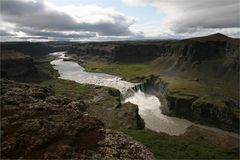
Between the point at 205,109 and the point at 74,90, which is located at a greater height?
the point at 74,90

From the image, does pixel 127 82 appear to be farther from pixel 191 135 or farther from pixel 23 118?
pixel 23 118

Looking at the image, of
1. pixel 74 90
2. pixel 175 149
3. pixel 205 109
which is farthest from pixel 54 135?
pixel 74 90

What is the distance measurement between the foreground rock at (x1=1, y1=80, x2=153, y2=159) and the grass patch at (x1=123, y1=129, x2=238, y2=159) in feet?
57.4

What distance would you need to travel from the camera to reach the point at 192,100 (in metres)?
87.9

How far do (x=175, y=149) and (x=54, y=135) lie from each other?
27051mm

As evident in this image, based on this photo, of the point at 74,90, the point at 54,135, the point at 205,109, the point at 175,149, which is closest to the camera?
the point at 54,135

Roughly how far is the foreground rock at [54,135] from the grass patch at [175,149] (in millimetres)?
17487

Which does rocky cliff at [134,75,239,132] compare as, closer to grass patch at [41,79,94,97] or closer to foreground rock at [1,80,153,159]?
grass patch at [41,79,94,97]

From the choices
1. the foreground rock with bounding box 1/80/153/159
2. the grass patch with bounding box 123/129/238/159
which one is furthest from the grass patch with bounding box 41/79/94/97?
the foreground rock with bounding box 1/80/153/159

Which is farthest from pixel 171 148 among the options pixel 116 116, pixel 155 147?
pixel 116 116

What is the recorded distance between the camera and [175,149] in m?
43.5

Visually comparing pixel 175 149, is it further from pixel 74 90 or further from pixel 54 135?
pixel 74 90

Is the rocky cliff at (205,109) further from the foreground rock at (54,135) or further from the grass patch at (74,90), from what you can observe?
the foreground rock at (54,135)

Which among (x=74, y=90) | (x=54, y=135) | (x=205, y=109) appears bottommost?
(x=205, y=109)
